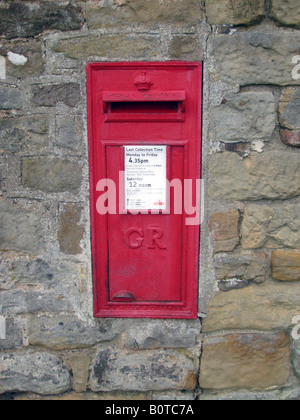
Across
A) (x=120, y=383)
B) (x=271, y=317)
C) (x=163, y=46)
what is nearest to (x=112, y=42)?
(x=163, y=46)

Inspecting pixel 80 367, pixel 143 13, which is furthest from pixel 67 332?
pixel 143 13

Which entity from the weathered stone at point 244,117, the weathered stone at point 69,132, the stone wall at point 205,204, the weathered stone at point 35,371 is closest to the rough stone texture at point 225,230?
the stone wall at point 205,204

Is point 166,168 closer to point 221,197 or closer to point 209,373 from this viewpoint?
point 221,197

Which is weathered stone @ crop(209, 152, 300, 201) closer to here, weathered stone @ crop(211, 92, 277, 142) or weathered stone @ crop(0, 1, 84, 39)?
weathered stone @ crop(211, 92, 277, 142)

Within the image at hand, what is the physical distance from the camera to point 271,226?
58.1 inches

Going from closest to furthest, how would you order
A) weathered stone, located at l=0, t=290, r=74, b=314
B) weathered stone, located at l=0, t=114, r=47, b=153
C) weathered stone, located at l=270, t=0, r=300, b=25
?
weathered stone, located at l=270, t=0, r=300, b=25, weathered stone, located at l=0, t=114, r=47, b=153, weathered stone, located at l=0, t=290, r=74, b=314

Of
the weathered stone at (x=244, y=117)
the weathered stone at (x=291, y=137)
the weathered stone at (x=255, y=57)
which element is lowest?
the weathered stone at (x=291, y=137)

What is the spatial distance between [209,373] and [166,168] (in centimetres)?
98

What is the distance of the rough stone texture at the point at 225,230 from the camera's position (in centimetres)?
148

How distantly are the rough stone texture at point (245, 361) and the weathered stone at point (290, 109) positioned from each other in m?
0.95

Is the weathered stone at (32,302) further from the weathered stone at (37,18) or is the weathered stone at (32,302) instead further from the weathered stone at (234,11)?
the weathered stone at (234,11)

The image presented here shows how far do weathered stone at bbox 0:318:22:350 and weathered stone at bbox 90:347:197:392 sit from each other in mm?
379

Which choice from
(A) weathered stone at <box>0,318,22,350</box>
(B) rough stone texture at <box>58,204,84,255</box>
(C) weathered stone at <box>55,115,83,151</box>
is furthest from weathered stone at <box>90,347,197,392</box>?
(C) weathered stone at <box>55,115,83,151</box>

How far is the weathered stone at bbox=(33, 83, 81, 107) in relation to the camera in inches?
56.1
